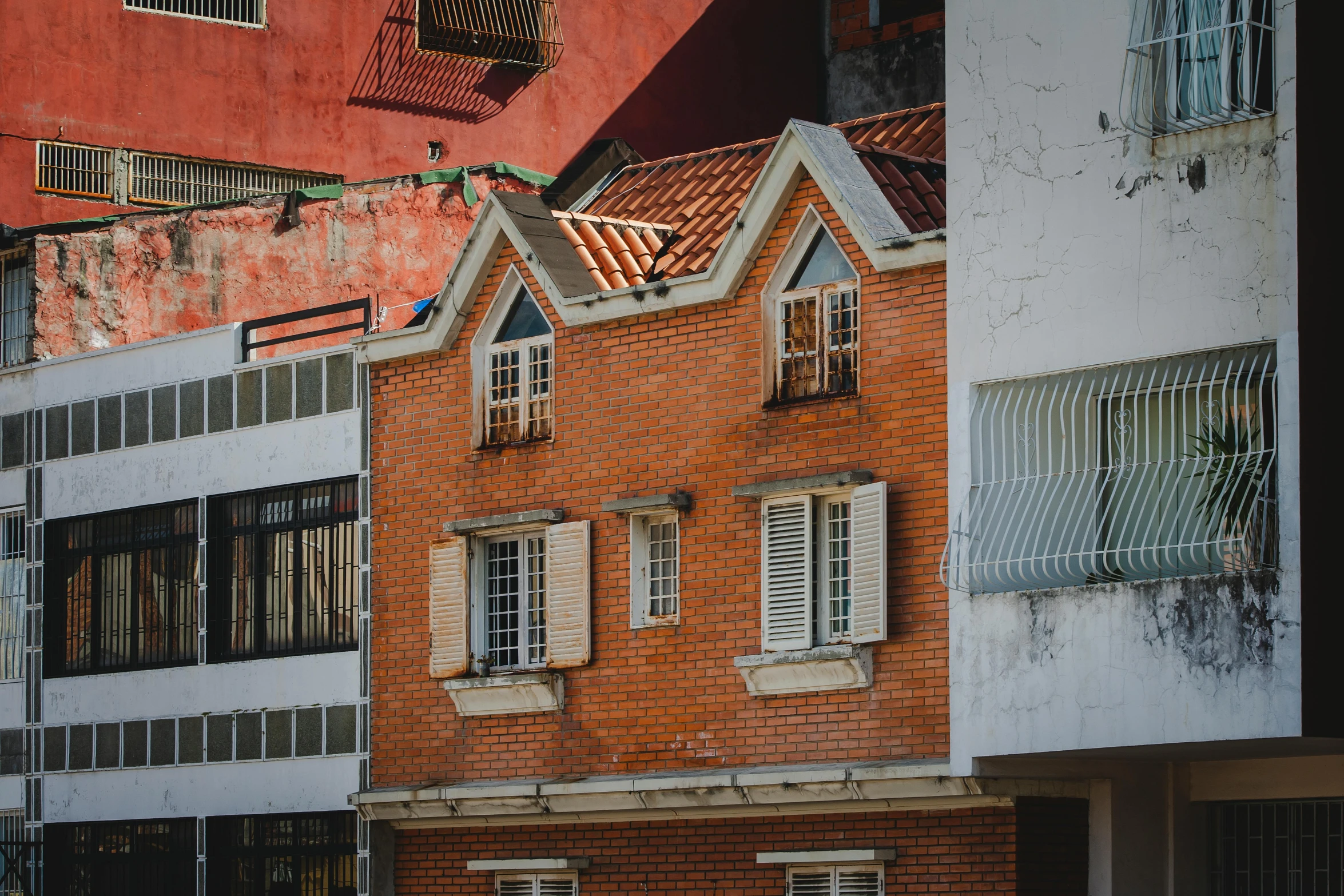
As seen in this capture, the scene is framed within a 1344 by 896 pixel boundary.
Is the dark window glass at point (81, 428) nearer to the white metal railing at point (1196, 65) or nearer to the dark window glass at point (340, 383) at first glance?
the dark window glass at point (340, 383)

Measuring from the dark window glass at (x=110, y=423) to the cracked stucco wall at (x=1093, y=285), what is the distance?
1112cm

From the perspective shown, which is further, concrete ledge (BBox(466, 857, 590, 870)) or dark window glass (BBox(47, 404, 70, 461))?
dark window glass (BBox(47, 404, 70, 461))

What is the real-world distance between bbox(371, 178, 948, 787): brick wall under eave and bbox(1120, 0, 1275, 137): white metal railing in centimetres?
242

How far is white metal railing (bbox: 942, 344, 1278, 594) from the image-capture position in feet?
57.4

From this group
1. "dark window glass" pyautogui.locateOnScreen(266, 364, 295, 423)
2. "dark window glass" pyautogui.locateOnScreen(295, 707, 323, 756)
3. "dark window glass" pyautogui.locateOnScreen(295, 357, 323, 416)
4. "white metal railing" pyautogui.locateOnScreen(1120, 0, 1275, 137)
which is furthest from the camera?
"dark window glass" pyautogui.locateOnScreen(266, 364, 295, 423)

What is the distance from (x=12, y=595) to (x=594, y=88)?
12.6m

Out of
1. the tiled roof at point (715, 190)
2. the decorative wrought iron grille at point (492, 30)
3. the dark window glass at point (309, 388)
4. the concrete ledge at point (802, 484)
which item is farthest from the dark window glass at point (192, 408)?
the decorative wrought iron grille at point (492, 30)

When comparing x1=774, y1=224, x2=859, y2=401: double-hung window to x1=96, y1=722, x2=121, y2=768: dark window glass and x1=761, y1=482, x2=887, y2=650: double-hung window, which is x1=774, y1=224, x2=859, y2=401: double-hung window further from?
x1=96, y1=722, x2=121, y2=768: dark window glass

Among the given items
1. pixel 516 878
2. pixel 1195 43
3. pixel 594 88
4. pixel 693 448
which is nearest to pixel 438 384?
pixel 693 448

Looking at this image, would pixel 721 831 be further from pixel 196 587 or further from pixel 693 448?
pixel 196 587

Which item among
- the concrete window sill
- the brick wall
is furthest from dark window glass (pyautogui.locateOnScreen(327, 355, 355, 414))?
the concrete window sill

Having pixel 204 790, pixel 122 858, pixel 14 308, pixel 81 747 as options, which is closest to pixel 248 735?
pixel 204 790

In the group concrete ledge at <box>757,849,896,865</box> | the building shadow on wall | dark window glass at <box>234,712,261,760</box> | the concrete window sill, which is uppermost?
the building shadow on wall

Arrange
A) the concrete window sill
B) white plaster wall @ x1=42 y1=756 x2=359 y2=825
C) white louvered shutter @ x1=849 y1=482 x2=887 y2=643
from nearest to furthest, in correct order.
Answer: white louvered shutter @ x1=849 y1=482 x2=887 y2=643, the concrete window sill, white plaster wall @ x1=42 y1=756 x2=359 y2=825
